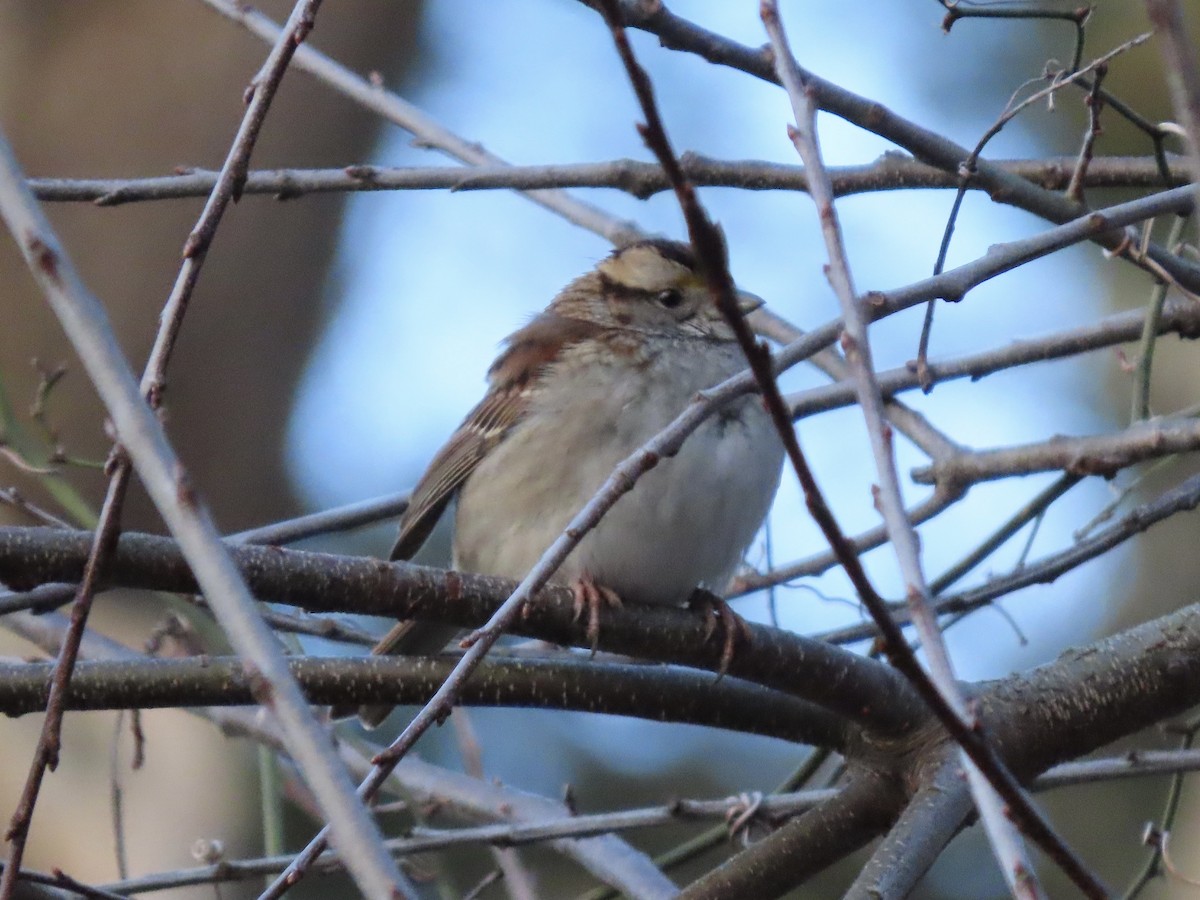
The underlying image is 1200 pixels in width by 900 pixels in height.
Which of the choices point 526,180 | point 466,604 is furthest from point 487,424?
point 466,604

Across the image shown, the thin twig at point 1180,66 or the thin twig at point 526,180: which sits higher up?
the thin twig at point 526,180

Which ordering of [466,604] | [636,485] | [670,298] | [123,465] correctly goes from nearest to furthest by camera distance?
[123,465]
[466,604]
[636,485]
[670,298]

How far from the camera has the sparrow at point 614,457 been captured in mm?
3461

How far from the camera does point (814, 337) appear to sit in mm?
2098

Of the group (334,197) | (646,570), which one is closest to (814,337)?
(646,570)

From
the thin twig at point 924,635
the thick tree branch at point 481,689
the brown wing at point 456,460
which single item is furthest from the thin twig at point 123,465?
the brown wing at point 456,460

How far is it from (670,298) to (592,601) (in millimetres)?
1566

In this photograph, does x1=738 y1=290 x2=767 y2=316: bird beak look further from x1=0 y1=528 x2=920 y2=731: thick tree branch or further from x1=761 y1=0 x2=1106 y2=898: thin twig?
x1=761 y1=0 x2=1106 y2=898: thin twig

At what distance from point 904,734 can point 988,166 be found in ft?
3.28

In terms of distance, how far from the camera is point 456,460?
4.06 metres

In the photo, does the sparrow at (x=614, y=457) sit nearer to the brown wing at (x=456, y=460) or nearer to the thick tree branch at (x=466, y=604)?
the brown wing at (x=456, y=460)

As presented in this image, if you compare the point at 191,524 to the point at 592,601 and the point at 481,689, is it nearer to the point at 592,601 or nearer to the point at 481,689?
the point at 481,689

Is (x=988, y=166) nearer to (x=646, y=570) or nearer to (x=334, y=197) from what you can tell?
(x=646, y=570)

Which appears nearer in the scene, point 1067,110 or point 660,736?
point 1067,110
